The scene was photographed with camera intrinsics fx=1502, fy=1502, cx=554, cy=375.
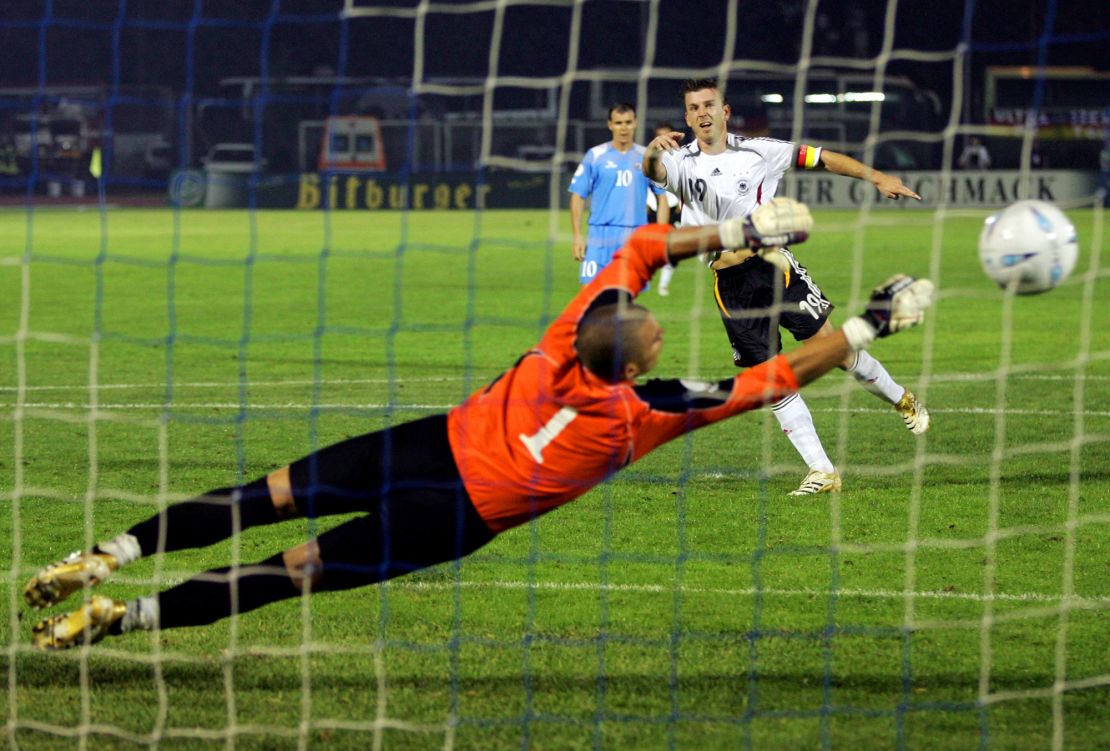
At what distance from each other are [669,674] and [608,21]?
4627 cm

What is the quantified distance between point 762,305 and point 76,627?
183 inches

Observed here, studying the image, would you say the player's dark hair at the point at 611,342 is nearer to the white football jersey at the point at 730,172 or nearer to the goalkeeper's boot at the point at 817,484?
the goalkeeper's boot at the point at 817,484

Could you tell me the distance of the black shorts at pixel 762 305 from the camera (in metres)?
8.16

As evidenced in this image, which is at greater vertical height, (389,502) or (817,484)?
(389,502)

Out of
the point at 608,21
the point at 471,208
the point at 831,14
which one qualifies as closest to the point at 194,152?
the point at 608,21

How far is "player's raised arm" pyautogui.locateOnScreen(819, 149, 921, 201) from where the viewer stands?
7.20 m

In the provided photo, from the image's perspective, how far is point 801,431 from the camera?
8023mm

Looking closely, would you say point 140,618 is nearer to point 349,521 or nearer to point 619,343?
point 349,521

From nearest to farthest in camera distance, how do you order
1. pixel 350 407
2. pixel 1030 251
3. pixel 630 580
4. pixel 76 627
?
pixel 76 627, pixel 1030 251, pixel 630 580, pixel 350 407

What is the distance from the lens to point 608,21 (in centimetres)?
4975

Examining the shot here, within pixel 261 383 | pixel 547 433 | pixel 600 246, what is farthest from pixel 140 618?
pixel 600 246

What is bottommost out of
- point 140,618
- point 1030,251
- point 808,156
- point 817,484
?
point 817,484

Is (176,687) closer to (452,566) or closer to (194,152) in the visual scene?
(452,566)

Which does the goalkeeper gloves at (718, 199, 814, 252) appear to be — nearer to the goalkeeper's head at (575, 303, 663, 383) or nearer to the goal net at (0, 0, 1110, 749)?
the goalkeeper's head at (575, 303, 663, 383)
